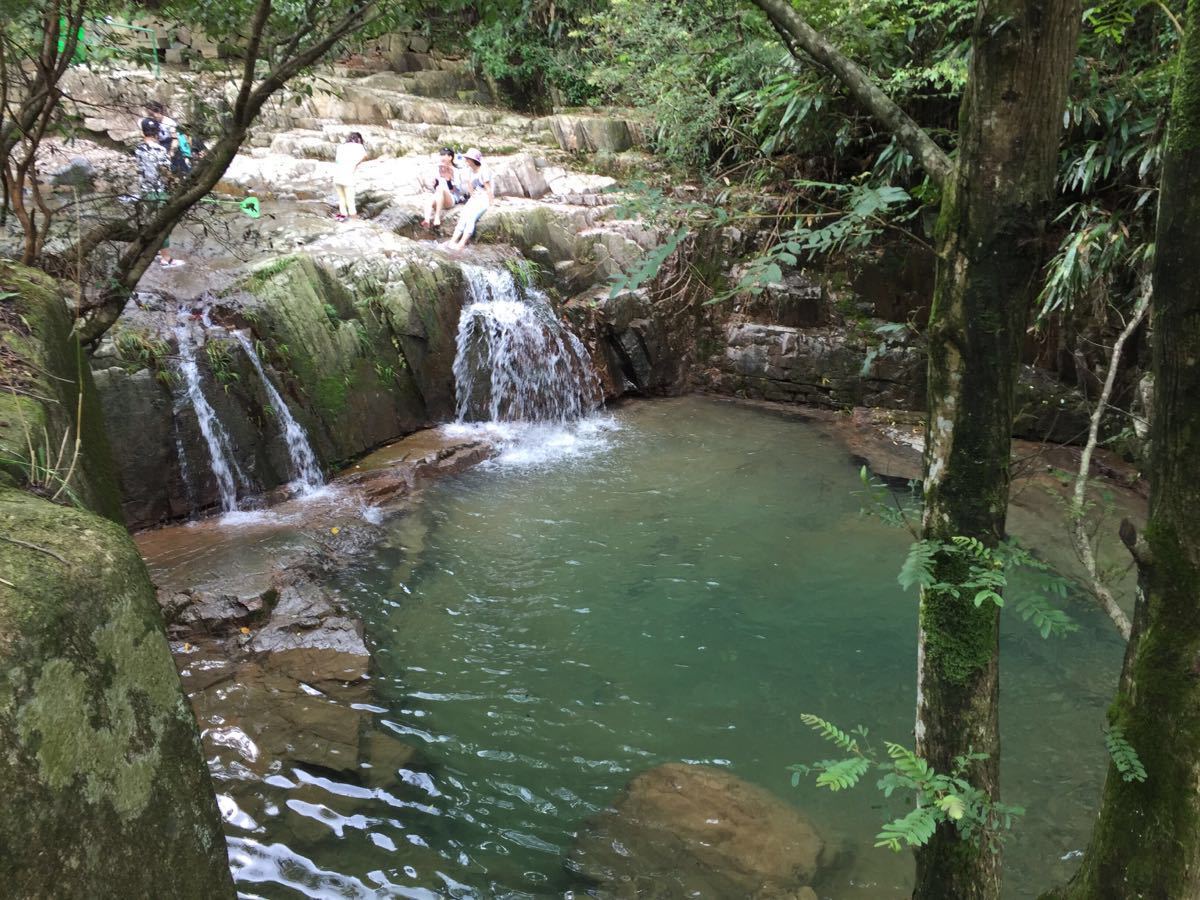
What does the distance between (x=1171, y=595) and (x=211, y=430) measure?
7.43m

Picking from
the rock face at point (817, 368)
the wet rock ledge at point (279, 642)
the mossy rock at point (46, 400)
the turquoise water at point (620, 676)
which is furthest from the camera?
the rock face at point (817, 368)

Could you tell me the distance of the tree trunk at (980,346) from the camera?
202 centimetres

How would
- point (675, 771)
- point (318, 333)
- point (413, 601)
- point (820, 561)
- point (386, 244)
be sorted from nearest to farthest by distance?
point (675, 771), point (413, 601), point (820, 561), point (318, 333), point (386, 244)

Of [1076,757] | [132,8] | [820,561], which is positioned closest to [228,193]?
[132,8]

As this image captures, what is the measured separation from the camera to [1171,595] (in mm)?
1959

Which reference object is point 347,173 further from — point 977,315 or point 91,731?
point 91,731

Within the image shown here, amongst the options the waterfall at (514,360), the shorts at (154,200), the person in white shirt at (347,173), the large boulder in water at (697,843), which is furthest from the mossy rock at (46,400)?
the person in white shirt at (347,173)

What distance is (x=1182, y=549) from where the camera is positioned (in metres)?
1.92

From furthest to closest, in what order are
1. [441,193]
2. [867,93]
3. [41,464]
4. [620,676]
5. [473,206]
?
[441,193] → [473,206] → [620,676] → [41,464] → [867,93]

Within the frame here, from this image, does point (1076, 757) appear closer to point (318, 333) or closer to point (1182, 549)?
point (1182, 549)

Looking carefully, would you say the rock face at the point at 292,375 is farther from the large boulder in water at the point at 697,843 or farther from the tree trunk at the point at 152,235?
the large boulder in water at the point at 697,843

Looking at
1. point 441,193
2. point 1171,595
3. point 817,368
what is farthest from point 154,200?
point 817,368

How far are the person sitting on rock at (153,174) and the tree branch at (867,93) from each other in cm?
348

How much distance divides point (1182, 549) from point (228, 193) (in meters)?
11.9
